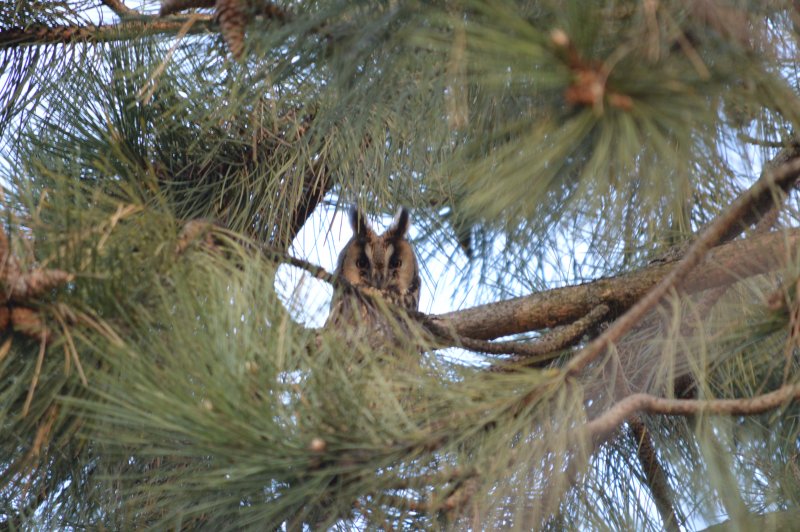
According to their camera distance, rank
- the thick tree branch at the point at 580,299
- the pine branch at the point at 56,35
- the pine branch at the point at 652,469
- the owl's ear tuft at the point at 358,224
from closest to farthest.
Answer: the thick tree branch at the point at 580,299, the pine branch at the point at 652,469, the pine branch at the point at 56,35, the owl's ear tuft at the point at 358,224

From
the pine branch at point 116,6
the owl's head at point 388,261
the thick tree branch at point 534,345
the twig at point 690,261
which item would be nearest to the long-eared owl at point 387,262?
the owl's head at point 388,261

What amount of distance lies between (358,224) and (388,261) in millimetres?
152

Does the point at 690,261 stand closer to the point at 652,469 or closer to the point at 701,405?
the point at 701,405

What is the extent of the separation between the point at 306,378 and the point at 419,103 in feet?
1.81

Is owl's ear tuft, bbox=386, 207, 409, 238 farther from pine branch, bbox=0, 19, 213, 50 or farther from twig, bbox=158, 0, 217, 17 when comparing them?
twig, bbox=158, 0, 217, 17

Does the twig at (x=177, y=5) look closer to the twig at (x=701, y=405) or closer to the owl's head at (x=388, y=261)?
the twig at (x=701, y=405)

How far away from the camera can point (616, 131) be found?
0.76 metres

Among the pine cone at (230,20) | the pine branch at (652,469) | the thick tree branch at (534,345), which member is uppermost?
the pine cone at (230,20)

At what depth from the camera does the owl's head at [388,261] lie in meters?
2.55

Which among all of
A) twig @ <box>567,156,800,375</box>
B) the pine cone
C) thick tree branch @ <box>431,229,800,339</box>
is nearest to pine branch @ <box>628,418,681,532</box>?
thick tree branch @ <box>431,229,800,339</box>

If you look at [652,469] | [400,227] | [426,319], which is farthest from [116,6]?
[652,469]

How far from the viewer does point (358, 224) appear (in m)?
2.46

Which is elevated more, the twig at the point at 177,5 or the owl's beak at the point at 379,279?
the owl's beak at the point at 379,279

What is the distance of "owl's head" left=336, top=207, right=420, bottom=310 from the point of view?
2.55 metres
